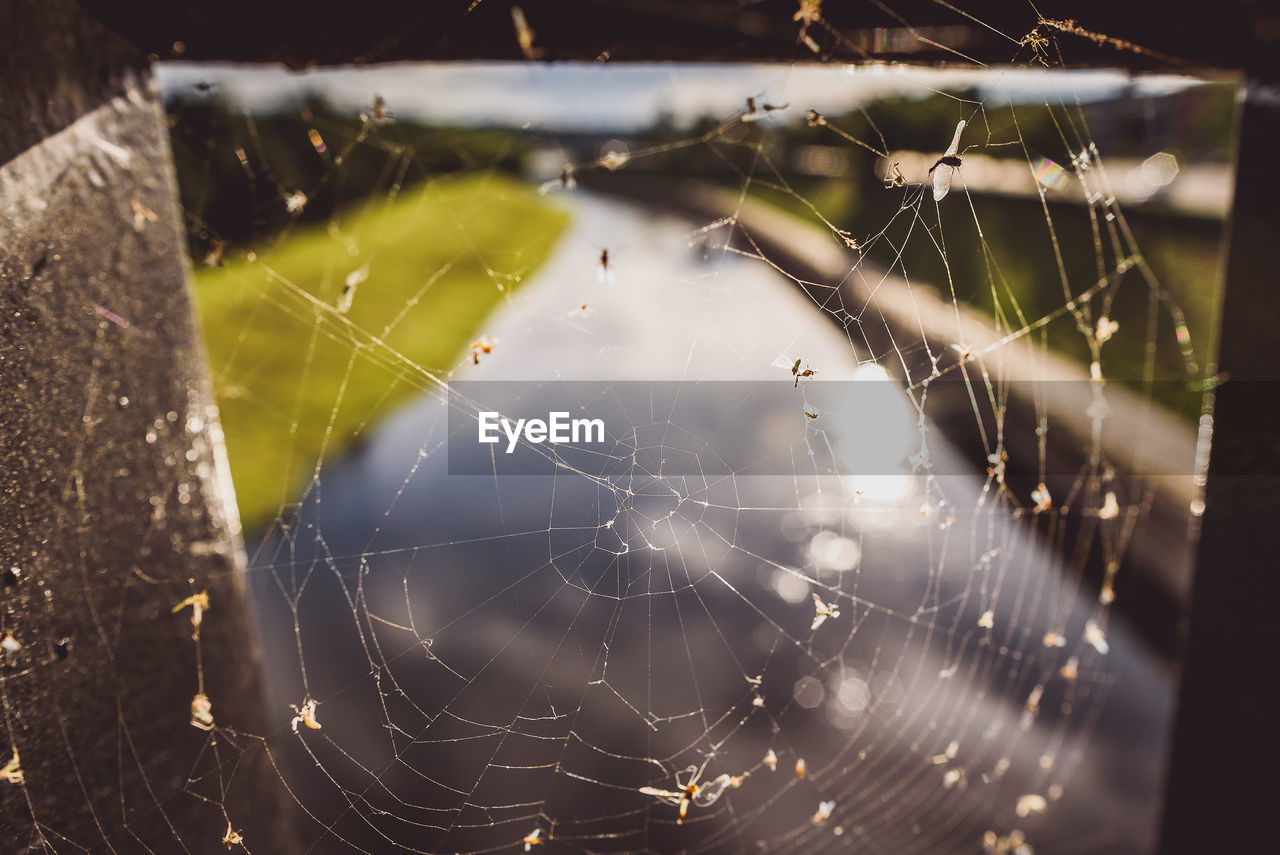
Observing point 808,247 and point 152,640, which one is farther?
point 808,247

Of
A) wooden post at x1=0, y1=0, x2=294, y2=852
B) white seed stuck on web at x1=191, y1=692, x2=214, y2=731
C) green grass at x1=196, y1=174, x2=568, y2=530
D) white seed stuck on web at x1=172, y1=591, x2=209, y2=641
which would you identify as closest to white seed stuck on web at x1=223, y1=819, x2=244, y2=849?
wooden post at x1=0, y1=0, x2=294, y2=852

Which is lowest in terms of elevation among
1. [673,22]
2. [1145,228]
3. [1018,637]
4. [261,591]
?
[261,591]

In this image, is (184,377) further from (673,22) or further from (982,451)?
(982,451)

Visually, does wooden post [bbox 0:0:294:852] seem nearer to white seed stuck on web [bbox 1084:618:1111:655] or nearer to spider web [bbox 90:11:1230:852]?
spider web [bbox 90:11:1230:852]

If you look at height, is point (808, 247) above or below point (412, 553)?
above

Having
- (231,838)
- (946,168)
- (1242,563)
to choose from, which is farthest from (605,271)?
(1242,563)

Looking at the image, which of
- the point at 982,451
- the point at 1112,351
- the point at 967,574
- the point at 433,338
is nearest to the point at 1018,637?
the point at 967,574

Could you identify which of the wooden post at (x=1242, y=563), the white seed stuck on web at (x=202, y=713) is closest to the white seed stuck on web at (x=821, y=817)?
the wooden post at (x=1242, y=563)
